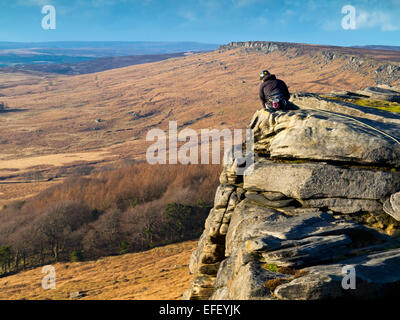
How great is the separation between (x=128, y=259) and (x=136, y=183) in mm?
20522

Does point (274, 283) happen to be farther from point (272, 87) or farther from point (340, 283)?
point (272, 87)

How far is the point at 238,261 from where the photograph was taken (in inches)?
466

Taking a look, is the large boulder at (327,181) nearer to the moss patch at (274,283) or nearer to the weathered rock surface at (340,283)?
the weathered rock surface at (340,283)

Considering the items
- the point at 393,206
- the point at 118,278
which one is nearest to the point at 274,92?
the point at 393,206

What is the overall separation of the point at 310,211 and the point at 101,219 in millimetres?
45530

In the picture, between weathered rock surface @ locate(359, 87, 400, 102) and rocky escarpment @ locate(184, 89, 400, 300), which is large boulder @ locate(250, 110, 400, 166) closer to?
rocky escarpment @ locate(184, 89, 400, 300)

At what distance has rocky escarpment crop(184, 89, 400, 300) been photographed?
9.93 m

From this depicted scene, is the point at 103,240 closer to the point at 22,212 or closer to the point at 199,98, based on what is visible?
the point at 22,212

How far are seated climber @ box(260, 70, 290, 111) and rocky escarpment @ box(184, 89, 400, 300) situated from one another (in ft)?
3.36

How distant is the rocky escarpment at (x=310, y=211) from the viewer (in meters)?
9.93

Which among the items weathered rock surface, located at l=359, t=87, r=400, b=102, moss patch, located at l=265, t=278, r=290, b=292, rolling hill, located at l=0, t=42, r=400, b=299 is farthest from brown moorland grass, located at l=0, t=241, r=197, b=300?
rolling hill, located at l=0, t=42, r=400, b=299

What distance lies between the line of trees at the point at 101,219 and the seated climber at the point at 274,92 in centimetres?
3857

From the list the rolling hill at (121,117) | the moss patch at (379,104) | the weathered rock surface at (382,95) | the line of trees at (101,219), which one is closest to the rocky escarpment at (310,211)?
the moss patch at (379,104)
